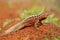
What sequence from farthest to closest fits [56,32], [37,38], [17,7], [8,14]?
[17,7] < [8,14] < [56,32] < [37,38]

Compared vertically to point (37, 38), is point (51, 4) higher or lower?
higher

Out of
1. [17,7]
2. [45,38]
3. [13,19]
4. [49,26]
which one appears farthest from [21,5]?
[45,38]

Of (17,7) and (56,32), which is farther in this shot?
(17,7)

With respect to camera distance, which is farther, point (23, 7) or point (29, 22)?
point (23, 7)

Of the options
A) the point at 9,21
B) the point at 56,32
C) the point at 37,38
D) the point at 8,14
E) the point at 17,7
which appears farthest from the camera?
the point at 17,7

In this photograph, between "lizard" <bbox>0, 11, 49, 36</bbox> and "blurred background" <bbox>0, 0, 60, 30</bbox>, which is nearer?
"lizard" <bbox>0, 11, 49, 36</bbox>

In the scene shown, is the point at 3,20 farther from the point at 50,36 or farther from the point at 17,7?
the point at 50,36

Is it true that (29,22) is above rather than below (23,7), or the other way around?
below

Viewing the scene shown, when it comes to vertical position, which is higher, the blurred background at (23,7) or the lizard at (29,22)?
the blurred background at (23,7)

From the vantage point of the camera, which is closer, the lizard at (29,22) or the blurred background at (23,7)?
the lizard at (29,22)

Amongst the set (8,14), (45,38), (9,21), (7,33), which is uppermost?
(8,14)

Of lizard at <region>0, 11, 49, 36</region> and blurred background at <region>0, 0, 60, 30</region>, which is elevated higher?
blurred background at <region>0, 0, 60, 30</region>
